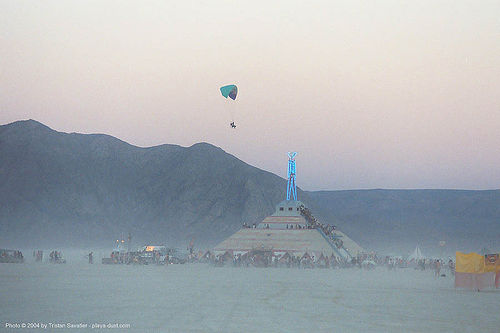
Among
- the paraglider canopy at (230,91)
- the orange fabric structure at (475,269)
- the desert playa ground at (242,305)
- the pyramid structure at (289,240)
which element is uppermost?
the paraglider canopy at (230,91)

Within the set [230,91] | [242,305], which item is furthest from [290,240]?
[242,305]

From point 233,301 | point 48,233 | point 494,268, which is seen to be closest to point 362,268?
point 494,268

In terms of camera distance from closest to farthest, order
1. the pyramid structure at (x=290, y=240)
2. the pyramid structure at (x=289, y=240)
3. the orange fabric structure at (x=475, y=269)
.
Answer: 1. the orange fabric structure at (x=475, y=269)
2. the pyramid structure at (x=290, y=240)
3. the pyramid structure at (x=289, y=240)

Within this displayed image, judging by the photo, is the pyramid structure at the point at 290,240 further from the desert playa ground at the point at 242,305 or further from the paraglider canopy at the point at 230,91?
the desert playa ground at the point at 242,305

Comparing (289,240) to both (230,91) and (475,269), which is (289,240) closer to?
(230,91)

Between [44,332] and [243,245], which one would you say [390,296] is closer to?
[44,332]

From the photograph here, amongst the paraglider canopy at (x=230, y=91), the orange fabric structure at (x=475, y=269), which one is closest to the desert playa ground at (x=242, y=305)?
Result: the orange fabric structure at (x=475, y=269)

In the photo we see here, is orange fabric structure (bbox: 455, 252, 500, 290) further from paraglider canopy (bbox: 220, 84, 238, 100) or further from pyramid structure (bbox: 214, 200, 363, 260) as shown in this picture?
pyramid structure (bbox: 214, 200, 363, 260)

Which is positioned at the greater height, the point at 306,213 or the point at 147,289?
the point at 306,213
